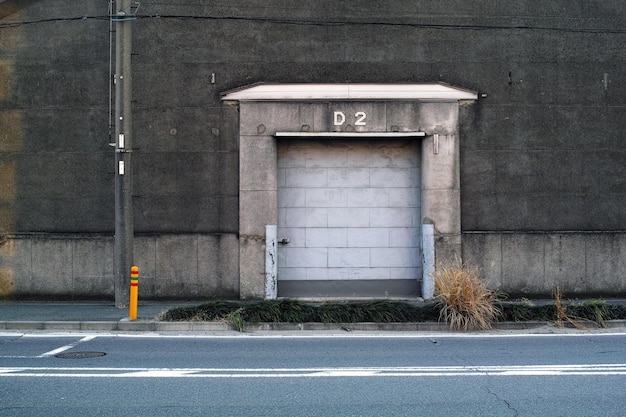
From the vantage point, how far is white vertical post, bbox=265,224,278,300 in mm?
16891

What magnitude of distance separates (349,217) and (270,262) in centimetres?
233

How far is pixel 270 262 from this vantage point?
1692 centimetres

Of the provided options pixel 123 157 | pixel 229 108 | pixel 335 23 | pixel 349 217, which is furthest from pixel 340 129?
pixel 123 157

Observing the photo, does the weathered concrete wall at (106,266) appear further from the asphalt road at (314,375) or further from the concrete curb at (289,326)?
the asphalt road at (314,375)

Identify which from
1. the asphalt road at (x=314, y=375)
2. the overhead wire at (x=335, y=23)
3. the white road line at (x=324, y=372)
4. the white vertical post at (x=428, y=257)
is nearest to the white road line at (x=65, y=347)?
the asphalt road at (x=314, y=375)

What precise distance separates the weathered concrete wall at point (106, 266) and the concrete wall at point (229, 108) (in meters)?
0.16

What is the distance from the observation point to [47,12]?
17.2 meters

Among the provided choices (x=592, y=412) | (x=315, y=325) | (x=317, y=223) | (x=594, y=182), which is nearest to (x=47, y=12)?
(x=317, y=223)

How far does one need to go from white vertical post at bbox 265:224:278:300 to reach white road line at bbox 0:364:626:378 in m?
7.38

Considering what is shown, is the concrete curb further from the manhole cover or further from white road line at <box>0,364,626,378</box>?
white road line at <box>0,364,626,378</box>

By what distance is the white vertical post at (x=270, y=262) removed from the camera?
1689 centimetres

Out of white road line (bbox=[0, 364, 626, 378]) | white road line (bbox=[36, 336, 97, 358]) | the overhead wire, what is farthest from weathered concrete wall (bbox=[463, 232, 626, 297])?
white road line (bbox=[36, 336, 97, 358])

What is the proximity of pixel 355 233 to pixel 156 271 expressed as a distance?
488 centimetres

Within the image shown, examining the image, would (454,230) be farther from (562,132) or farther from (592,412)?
(592,412)
